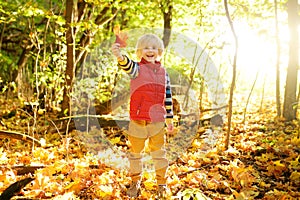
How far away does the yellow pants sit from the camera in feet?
11.3

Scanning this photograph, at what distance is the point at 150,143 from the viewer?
11.7ft

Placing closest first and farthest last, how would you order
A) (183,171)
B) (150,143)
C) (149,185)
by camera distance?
1. (150,143)
2. (149,185)
3. (183,171)

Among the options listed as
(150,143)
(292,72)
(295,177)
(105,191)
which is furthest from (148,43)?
(292,72)

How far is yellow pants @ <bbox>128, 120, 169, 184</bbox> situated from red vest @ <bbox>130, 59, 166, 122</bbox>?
0.09 m

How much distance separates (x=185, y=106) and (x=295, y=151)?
446cm

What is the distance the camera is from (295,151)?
17.6 ft

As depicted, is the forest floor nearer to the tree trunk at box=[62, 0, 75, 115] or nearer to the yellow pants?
the yellow pants

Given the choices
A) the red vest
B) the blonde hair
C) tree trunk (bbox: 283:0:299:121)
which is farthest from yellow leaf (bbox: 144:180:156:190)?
tree trunk (bbox: 283:0:299:121)

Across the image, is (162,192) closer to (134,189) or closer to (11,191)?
(134,189)

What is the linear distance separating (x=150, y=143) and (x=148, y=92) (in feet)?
1.97

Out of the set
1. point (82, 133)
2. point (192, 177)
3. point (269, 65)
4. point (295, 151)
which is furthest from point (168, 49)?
point (192, 177)

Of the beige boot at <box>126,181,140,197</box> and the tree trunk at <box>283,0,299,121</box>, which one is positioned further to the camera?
the tree trunk at <box>283,0,299,121</box>

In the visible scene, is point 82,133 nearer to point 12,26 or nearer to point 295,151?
point 295,151

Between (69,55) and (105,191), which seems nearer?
(105,191)
